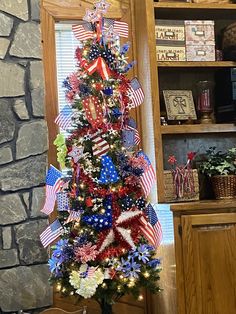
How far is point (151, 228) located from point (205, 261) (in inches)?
13.9

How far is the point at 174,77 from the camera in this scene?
11.0ft

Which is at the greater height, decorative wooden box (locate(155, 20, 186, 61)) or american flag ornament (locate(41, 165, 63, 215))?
decorative wooden box (locate(155, 20, 186, 61))

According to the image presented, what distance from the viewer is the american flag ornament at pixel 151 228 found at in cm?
274

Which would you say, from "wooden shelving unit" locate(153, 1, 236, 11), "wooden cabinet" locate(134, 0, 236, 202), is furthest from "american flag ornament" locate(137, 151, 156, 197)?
"wooden shelving unit" locate(153, 1, 236, 11)

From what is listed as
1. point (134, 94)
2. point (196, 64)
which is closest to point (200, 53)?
point (196, 64)

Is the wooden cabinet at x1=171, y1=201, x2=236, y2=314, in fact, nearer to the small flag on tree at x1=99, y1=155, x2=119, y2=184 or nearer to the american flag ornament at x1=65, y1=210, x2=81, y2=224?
the small flag on tree at x1=99, y1=155, x2=119, y2=184

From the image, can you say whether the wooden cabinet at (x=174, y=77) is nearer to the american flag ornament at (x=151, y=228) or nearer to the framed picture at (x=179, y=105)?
the framed picture at (x=179, y=105)

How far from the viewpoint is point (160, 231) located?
2.83 meters

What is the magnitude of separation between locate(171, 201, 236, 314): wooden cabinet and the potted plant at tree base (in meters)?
0.31

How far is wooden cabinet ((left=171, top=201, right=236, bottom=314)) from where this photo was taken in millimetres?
2695

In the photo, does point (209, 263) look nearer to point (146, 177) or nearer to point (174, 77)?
point (146, 177)

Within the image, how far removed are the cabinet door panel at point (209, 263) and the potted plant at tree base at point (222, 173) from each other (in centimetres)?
32

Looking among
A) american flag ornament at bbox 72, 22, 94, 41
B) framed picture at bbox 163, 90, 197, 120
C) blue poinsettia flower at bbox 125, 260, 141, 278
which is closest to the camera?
blue poinsettia flower at bbox 125, 260, 141, 278

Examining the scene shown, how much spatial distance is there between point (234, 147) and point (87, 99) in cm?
127
